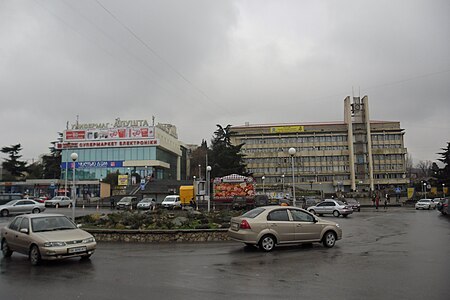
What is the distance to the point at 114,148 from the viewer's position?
81.9 meters

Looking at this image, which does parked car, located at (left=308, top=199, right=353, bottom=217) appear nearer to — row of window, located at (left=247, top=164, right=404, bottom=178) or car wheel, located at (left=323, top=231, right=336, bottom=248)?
car wheel, located at (left=323, top=231, right=336, bottom=248)

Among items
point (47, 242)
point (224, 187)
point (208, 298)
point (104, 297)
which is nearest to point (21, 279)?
point (47, 242)

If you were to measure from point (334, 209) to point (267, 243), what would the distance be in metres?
21.9

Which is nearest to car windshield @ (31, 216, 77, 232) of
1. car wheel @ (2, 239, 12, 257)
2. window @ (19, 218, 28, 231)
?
window @ (19, 218, 28, 231)

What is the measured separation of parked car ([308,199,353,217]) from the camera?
31.6 meters

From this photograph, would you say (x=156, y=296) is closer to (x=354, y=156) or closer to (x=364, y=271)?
(x=364, y=271)

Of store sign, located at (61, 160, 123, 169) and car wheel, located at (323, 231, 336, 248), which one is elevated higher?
store sign, located at (61, 160, 123, 169)

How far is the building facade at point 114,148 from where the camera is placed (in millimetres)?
80812

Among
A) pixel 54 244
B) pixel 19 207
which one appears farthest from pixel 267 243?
pixel 19 207

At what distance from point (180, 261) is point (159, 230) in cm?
476

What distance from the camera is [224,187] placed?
39.1m

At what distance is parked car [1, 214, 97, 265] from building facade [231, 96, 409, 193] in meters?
83.1

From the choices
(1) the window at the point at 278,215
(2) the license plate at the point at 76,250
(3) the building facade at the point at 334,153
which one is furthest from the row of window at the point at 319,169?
(2) the license plate at the point at 76,250

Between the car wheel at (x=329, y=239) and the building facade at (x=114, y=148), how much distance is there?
229 ft
